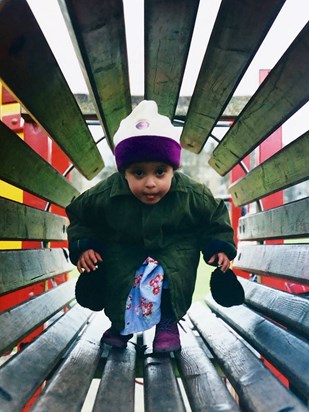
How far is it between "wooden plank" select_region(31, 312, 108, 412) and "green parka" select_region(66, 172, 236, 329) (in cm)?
13

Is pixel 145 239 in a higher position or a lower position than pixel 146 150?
lower

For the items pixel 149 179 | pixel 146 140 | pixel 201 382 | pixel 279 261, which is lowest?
pixel 201 382

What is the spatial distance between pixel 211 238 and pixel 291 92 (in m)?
0.51

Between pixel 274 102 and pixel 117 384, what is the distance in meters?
0.98

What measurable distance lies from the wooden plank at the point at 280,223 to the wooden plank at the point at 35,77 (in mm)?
809

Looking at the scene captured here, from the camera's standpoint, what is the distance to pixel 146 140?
4.73 feet

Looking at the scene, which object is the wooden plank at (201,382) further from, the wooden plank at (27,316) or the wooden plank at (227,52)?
the wooden plank at (227,52)

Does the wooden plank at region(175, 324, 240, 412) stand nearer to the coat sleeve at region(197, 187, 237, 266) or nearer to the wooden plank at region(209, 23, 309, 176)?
the coat sleeve at region(197, 187, 237, 266)

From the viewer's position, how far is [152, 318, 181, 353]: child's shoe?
1460 millimetres

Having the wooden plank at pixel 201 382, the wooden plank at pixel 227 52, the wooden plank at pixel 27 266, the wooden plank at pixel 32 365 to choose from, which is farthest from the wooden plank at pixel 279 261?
the wooden plank at pixel 27 266

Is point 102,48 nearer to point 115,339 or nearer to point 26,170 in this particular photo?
point 26,170

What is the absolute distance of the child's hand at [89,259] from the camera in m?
1.52

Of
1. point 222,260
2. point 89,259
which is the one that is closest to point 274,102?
point 222,260

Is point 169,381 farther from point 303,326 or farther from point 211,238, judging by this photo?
point 211,238
